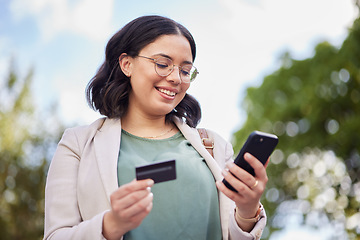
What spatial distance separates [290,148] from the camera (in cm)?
1720

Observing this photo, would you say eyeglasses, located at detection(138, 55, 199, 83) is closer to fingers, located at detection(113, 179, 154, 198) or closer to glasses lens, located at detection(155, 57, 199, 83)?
glasses lens, located at detection(155, 57, 199, 83)

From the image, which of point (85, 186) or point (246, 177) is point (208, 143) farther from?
point (85, 186)

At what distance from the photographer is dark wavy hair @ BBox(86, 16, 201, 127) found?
2.82m

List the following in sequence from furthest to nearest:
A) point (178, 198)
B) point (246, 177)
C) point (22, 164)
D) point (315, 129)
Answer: point (22, 164) → point (315, 129) → point (178, 198) → point (246, 177)

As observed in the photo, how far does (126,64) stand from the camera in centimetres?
289

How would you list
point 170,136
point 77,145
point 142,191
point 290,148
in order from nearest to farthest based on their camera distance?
point 142,191 → point 77,145 → point 170,136 → point 290,148

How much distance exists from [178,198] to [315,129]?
14712 millimetres

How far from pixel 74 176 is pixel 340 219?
1525 cm

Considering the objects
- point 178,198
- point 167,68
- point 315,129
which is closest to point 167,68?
point 167,68

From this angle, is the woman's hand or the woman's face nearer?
the woman's hand

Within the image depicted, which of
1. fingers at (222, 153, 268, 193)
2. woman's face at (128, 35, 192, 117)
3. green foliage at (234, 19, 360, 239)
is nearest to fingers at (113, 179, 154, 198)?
fingers at (222, 153, 268, 193)

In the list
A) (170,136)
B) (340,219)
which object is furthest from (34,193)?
(170,136)

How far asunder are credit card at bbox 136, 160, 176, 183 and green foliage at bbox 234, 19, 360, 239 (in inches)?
507

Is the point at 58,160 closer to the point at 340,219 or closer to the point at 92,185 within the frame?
the point at 92,185
